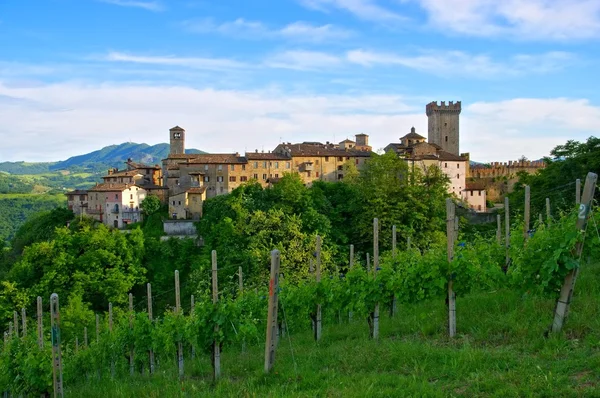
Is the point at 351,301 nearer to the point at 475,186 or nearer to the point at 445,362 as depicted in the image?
the point at 445,362

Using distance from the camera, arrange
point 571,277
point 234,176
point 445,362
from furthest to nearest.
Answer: point 234,176, point 571,277, point 445,362

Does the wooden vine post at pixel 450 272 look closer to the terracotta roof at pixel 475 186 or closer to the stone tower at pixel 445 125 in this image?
the terracotta roof at pixel 475 186

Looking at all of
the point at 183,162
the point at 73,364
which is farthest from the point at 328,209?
the point at 73,364

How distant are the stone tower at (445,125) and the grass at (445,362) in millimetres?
70368

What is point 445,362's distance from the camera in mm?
8047

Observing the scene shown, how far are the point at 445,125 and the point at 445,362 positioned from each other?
247 ft

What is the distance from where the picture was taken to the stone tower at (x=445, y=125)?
263ft

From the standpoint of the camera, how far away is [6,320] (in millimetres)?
38969

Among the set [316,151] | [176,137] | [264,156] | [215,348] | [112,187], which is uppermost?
[176,137]

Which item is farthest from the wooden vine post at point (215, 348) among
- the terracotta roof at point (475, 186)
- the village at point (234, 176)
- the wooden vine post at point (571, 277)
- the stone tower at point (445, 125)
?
the stone tower at point (445, 125)

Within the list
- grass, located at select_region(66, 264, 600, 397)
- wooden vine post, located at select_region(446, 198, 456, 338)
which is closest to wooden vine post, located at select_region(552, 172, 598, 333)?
grass, located at select_region(66, 264, 600, 397)

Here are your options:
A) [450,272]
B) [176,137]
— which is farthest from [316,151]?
[450,272]

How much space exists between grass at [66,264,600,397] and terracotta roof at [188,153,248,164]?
54636 millimetres

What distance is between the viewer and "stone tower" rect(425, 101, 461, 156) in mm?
80125
